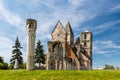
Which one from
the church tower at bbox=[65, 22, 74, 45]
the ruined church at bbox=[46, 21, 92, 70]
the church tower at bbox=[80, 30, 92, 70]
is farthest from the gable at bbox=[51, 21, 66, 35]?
the church tower at bbox=[80, 30, 92, 70]

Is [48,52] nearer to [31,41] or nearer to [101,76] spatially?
[31,41]

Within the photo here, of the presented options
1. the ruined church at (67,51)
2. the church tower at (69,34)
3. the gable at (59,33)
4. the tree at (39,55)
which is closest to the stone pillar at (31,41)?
the ruined church at (67,51)

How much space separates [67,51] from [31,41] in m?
44.5

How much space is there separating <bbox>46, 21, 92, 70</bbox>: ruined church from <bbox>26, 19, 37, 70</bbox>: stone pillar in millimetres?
38933

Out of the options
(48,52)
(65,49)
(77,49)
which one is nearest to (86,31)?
(77,49)

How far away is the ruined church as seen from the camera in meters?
66.7

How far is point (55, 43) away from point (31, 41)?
42808 mm

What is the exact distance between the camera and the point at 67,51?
69.8 m

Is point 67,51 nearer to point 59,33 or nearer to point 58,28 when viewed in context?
point 59,33

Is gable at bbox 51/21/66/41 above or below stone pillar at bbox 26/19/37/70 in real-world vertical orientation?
above

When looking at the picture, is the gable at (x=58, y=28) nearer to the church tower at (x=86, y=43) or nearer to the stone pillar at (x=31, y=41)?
the church tower at (x=86, y=43)

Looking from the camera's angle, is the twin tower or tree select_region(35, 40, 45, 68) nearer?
the twin tower

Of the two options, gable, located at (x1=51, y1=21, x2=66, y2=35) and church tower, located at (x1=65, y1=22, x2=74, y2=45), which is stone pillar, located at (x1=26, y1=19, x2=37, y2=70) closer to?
gable, located at (x1=51, y1=21, x2=66, y2=35)

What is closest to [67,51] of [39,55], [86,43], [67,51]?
[67,51]
